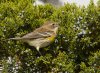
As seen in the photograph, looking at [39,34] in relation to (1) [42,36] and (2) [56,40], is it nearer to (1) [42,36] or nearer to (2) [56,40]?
(1) [42,36]

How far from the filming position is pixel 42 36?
6.26 m

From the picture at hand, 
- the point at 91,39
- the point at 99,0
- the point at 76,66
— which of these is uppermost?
the point at 99,0

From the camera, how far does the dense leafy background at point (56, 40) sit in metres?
5.94

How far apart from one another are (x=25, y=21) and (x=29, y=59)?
585 mm

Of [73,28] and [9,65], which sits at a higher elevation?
[73,28]

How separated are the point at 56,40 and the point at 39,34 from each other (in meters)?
0.27

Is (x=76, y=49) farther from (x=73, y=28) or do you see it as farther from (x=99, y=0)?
(x=99, y=0)

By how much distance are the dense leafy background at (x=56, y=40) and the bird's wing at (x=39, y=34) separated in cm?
12

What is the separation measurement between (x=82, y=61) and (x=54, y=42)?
0.50m

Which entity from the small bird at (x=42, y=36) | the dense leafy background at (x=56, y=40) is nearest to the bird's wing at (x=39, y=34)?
the small bird at (x=42, y=36)

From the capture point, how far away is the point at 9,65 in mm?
6195

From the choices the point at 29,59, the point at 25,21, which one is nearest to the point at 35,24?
the point at 25,21

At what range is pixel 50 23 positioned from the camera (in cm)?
614

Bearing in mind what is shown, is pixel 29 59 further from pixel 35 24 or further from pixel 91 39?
pixel 91 39
